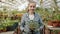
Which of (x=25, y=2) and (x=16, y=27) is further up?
(x=25, y=2)

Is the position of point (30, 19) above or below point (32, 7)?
below

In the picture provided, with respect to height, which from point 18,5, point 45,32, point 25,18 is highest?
point 18,5

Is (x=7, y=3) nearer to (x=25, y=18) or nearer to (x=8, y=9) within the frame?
(x=8, y=9)

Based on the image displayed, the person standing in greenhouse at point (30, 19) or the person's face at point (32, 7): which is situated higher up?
the person's face at point (32, 7)

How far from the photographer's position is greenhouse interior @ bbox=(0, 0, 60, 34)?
2.53 m

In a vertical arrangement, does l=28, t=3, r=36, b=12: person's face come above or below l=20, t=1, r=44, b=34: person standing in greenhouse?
above

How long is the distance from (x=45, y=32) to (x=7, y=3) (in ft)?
2.13

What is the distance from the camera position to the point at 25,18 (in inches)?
99.4

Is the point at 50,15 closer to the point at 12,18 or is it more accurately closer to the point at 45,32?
A: the point at 45,32

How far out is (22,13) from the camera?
254 cm

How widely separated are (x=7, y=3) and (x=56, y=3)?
68cm

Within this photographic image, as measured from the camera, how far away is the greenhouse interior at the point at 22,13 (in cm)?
253

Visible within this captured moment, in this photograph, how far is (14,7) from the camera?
8.37ft

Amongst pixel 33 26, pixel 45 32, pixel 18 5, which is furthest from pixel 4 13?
pixel 45 32
